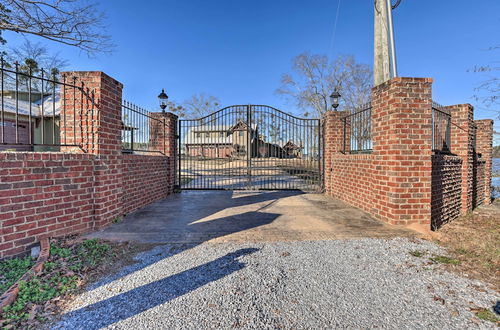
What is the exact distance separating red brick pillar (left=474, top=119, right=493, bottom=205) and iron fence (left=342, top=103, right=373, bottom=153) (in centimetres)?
359

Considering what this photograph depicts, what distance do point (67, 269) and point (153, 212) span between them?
227cm

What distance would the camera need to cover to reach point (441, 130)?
496 cm

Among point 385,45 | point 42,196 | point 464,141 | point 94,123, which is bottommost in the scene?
point 42,196

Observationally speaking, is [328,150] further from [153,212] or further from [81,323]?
[81,323]

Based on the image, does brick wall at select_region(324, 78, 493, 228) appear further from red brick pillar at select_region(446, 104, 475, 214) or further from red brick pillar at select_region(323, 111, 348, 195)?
red brick pillar at select_region(323, 111, 348, 195)

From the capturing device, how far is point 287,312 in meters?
1.77

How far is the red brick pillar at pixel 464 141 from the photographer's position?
503cm

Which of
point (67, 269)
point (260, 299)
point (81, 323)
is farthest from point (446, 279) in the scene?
point (67, 269)

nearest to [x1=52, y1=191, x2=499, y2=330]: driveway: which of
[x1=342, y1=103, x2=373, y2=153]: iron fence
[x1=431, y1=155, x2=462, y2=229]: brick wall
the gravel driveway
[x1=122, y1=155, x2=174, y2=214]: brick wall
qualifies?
the gravel driveway

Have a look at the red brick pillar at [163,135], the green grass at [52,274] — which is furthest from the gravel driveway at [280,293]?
the red brick pillar at [163,135]

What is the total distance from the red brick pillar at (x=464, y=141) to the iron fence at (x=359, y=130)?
73.6 inches

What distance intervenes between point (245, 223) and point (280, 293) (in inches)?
76.0

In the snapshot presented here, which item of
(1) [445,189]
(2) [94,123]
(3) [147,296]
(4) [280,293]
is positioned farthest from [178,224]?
(1) [445,189]

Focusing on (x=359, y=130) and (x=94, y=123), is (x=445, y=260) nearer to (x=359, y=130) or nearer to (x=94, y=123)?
(x=359, y=130)
